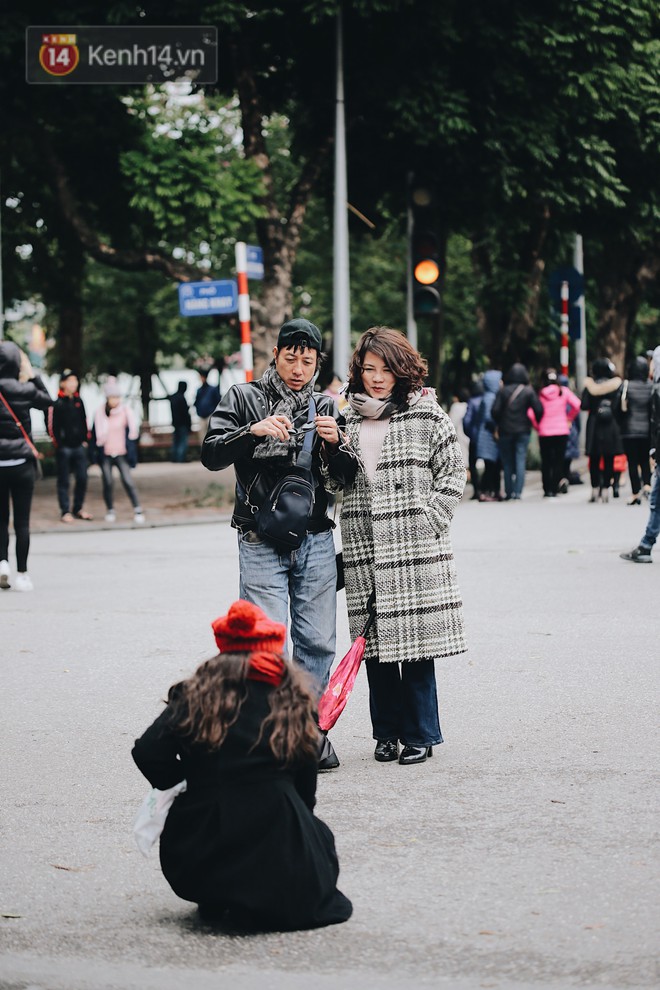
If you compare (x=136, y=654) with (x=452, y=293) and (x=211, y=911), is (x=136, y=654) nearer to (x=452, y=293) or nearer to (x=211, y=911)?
(x=211, y=911)

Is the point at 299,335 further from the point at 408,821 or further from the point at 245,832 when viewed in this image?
the point at 245,832

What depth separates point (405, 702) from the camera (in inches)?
→ 240

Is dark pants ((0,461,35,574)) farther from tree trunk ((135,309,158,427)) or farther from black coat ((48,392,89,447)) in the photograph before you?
tree trunk ((135,309,158,427))

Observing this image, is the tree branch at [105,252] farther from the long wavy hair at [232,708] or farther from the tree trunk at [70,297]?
the long wavy hair at [232,708]

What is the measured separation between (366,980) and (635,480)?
16344 mm

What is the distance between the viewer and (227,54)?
21.0 m

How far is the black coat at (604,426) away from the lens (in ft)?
64.1

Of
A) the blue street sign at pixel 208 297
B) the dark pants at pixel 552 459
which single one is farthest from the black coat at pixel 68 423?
the dark pants at pixel 552 459

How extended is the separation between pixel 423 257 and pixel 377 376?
12405 mm

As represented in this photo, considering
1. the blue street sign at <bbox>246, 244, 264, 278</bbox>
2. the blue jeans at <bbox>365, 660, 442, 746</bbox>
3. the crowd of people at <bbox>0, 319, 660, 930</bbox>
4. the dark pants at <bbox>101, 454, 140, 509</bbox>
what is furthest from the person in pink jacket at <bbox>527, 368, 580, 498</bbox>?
the blue jeans at <bbox>365, 660, 442, 746</bbox>

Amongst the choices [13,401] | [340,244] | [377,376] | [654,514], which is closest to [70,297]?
[340,244]

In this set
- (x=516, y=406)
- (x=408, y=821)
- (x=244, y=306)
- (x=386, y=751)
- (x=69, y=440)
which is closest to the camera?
(x=408, y=821)

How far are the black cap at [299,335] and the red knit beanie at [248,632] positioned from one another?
191 centimetres

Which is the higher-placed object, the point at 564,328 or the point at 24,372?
the point at 564,328
